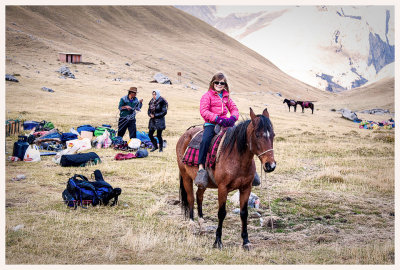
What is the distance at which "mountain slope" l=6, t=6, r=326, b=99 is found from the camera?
69688 millimetres

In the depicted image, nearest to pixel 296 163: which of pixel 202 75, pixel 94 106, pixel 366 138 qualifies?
pixel 366 138

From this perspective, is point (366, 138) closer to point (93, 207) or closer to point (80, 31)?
point (93, 207)

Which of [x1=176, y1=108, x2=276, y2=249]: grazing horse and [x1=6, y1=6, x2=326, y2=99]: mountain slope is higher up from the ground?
[x1=6, y1=6, x2=326, y2=99]: mountain slope

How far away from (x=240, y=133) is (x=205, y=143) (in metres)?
0.76

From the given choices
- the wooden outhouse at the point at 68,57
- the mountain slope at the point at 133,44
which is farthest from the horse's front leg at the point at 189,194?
the wooden outhouse at the point at 68,57

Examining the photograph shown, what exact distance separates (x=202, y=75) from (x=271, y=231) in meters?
90.1

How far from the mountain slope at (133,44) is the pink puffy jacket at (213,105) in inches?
1884

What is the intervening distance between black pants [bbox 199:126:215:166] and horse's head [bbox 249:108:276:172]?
101 centimetres

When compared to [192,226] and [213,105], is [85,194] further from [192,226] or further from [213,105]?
[213,105]

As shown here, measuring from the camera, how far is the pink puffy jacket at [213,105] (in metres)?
5.96

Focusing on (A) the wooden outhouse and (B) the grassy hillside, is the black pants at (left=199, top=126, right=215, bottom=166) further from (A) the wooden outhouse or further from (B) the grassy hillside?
(A) the wooden outhouse

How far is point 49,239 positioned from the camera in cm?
556

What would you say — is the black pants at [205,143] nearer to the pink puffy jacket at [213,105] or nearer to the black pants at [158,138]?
the pink puffy jacket at [213,105]

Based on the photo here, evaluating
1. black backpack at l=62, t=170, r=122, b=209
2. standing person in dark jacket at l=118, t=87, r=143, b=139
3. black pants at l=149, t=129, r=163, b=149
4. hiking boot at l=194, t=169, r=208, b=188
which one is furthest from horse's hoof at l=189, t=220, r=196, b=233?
standing person in dark jacket at l=118, t=87, r=143, b=139
